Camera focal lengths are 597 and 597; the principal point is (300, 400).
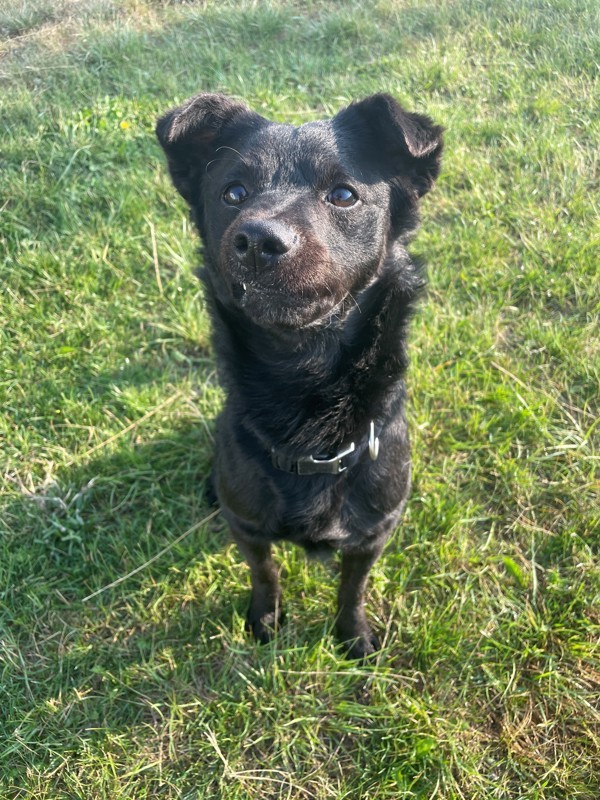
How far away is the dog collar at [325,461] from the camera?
195cm

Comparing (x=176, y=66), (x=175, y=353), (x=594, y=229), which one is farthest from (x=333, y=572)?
(x=176, y=66)

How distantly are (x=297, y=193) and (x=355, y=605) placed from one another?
1.54 metres

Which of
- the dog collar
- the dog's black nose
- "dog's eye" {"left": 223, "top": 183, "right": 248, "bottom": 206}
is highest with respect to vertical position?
the dog's black nose

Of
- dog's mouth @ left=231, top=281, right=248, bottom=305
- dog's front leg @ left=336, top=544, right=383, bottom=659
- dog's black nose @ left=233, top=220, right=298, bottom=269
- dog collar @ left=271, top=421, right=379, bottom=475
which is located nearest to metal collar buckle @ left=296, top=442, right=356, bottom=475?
dog collar @ left=271, top=421, right=379, bottom=475

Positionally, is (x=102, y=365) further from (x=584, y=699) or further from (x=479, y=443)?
(x=584, y=699)

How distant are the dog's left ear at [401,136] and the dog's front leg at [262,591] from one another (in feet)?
4.60

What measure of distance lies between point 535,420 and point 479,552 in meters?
0.74

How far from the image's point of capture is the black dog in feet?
5.92

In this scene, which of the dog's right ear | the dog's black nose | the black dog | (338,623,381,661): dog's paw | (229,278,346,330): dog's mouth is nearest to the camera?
the dog's black nose

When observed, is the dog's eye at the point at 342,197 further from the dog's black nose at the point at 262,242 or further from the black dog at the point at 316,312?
the dog's black nose at the point at 262,242

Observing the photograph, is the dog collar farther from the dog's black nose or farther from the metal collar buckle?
the dog's black nose

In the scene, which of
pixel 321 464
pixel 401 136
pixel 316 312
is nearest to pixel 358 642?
pixel 321 464

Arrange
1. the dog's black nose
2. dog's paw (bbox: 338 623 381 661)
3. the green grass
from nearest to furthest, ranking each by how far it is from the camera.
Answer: the dog's black nose < the green grass < dog's paw (bbox: 338 623 381 661)

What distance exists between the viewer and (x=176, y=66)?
461cm
